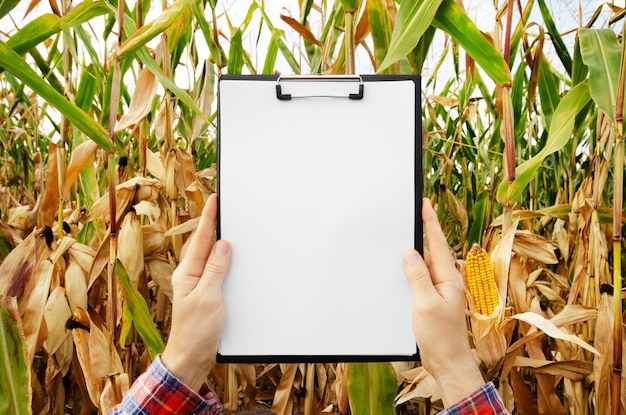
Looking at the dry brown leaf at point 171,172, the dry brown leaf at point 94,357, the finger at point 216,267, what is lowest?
the dry brown leaf at point 94,357

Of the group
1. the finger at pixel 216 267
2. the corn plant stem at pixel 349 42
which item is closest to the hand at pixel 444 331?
the finger at pixel 216 267

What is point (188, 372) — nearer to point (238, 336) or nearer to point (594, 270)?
point (238, 336)

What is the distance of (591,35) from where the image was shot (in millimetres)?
1056

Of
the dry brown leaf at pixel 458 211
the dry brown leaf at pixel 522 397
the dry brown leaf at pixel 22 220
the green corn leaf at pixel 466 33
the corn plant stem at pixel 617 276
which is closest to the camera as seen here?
the green corn leaf at pixel 466 33

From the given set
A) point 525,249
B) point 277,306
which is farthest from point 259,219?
point 525,249

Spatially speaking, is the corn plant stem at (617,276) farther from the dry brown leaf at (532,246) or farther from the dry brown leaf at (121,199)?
the dry brown leaf at (121,199)

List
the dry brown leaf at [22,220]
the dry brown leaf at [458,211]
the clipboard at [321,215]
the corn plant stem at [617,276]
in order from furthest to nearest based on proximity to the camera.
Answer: the dry brown leaf at [458,211] < the dry brown leaf at [22,220] < the corn plant stem at [617,276] < the clipboard at [321,215]

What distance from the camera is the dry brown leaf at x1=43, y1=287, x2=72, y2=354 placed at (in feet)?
3.44

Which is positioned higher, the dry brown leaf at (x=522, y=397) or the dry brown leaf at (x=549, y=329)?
the dry brown leaf at (x=549, y=329)

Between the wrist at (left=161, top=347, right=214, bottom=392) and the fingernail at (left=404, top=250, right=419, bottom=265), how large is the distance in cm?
28

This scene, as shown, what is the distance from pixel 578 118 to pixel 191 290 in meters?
1.03

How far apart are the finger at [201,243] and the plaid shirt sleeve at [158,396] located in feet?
0.38

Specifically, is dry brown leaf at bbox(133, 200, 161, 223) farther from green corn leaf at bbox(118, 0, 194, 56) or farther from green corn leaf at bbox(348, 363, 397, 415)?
green corn leaf at bbox(348, 363, 397, 415)

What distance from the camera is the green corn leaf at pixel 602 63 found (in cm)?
96
